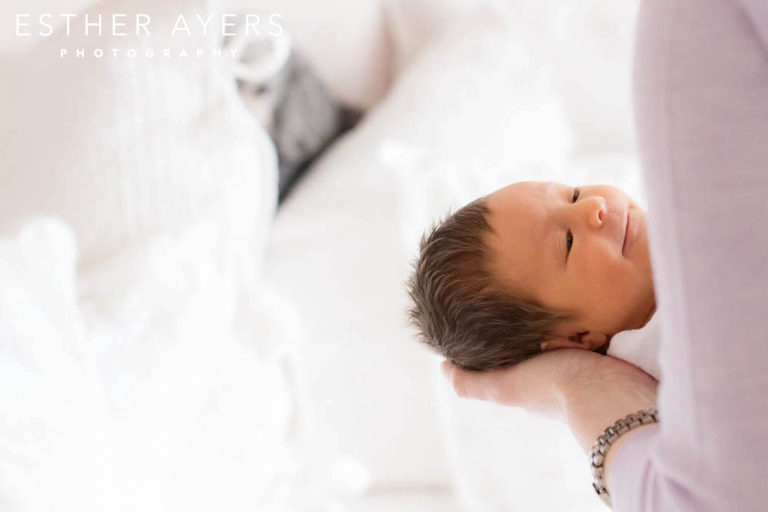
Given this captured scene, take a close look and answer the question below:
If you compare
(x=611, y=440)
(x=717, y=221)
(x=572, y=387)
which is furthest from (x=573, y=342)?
(x=717, y=221)

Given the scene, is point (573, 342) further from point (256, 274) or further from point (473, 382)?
point (256, 274)

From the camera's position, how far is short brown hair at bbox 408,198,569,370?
3.08ft

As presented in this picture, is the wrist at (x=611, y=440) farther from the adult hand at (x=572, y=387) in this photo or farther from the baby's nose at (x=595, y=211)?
the baby's nose at (x=595, y=211)

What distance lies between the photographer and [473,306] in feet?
3.14

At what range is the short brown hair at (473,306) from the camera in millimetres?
939

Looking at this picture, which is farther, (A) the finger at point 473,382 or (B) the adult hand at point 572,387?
(A) the finger at point 473,382

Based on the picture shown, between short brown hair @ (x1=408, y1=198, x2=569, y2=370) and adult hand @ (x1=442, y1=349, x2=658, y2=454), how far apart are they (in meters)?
0.03

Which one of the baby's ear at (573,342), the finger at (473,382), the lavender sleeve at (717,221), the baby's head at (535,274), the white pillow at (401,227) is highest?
the lavender sleeve at (717,221)

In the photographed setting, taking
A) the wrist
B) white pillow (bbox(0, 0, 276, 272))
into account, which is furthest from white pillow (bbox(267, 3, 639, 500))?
the wrist

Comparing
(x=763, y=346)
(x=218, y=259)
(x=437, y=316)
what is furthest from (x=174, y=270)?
(x=763, y=346)

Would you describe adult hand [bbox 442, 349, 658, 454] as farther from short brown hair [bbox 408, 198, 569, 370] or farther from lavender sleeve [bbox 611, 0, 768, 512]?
lavender sleeve [bbox 611, 0, 768, 512]

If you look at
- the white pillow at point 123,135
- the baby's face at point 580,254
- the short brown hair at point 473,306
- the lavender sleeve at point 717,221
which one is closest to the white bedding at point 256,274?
the white pillow at point 123,135

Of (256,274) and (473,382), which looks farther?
(256,274)

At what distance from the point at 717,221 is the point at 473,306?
1.71 feet
